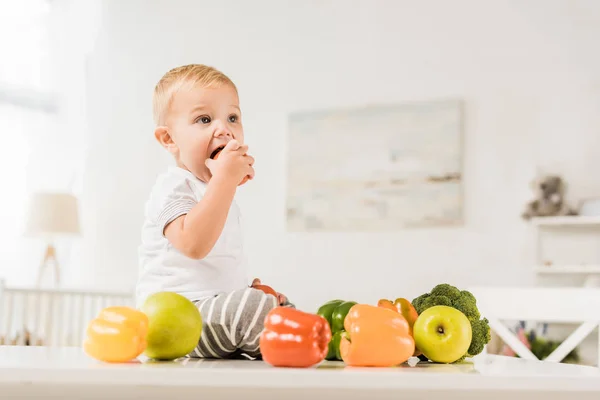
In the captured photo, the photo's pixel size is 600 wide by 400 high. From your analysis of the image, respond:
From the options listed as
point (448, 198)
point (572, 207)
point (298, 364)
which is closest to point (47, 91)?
point (448, 198)

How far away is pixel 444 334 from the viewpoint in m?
0.96

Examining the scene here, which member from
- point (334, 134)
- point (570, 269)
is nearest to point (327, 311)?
point (570, 269)

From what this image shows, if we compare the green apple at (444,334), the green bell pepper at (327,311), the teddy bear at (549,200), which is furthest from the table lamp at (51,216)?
the green apple at (444,334)

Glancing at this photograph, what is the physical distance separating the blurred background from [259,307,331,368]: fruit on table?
327cm

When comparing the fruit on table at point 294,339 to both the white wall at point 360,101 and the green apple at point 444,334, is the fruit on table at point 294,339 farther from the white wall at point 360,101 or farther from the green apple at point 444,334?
the white wall at point 360,101

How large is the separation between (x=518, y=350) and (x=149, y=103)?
3743 mm

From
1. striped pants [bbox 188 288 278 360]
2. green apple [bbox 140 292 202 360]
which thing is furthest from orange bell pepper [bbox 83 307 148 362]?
striped pants [bbox 188 288 278 360]

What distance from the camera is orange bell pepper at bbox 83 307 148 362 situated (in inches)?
32.5

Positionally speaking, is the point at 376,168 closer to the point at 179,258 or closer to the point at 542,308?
the point at 542,308

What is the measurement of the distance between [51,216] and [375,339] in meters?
4.13

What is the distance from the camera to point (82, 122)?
214 inches

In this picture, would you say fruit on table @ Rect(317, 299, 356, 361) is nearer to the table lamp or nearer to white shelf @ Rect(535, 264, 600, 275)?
white shelf @ Rect(535, 264, 600, 275)

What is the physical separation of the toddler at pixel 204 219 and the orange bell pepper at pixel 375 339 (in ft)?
0.42

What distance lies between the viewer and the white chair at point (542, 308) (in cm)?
195
